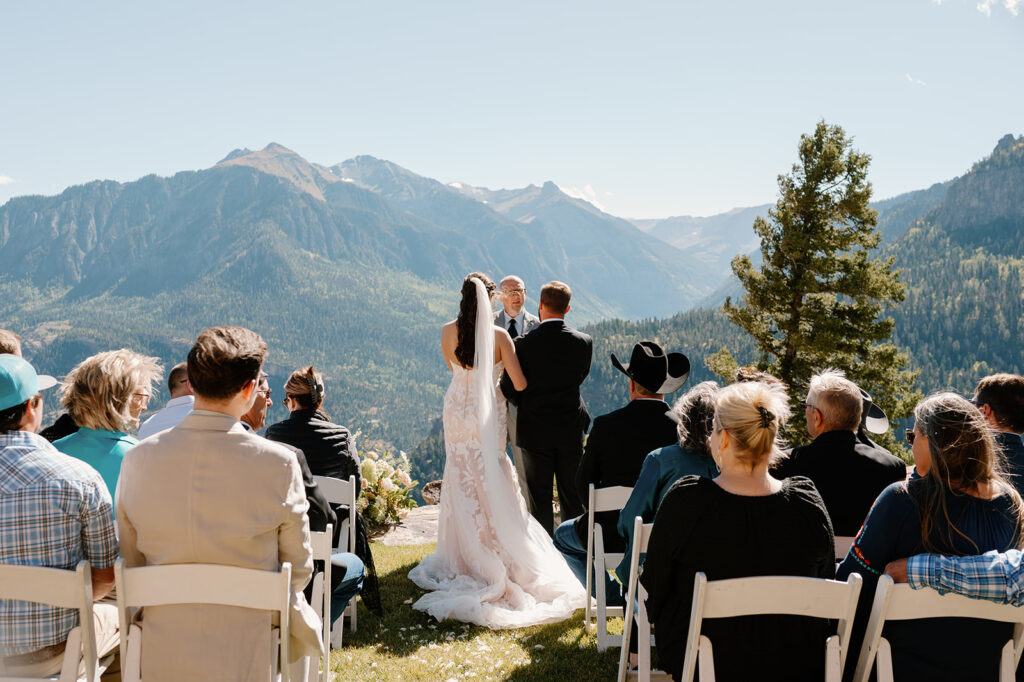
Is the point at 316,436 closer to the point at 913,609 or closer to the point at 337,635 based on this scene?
the point at 337,635

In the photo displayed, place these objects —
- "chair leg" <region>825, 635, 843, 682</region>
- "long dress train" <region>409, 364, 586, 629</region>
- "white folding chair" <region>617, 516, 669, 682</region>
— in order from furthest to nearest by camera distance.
→ "long dress train" <region>409, 364, 586, 629</region> → "white folding chair" <region>617, 516, 669, 682</region> → "chair leg" <region>825, 635, 843, 682</region>

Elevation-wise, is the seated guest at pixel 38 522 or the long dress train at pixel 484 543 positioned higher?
the seated guest at pixel 38 522

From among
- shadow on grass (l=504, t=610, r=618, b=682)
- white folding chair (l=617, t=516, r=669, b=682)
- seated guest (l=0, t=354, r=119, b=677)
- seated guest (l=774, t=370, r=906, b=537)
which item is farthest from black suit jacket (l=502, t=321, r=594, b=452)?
seated guest (l=0, t=354, r=119, b=677)

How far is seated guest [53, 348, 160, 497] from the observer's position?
3.10 m

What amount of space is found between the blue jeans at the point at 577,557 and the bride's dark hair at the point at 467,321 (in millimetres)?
→ 1471

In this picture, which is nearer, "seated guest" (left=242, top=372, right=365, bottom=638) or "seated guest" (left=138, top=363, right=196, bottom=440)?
"seated guest" (left=242, top=372, right=365, bottom=638)

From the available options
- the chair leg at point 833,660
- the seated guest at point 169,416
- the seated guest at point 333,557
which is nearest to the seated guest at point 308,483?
the seated guest at point 333,557

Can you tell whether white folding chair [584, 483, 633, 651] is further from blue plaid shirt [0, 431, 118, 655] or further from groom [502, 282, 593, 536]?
blue plaid shirt [0, 431, 118, 655]

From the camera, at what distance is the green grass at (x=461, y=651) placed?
149 inches

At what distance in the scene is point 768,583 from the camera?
2.23 m

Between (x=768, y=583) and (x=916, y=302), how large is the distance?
148 metres

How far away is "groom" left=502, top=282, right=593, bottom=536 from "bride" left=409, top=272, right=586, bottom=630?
0.14 meters

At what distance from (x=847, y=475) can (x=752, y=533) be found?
117 cm

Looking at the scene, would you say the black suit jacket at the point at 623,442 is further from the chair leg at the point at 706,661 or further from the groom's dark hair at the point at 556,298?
the chair leg at the point at 706,661
